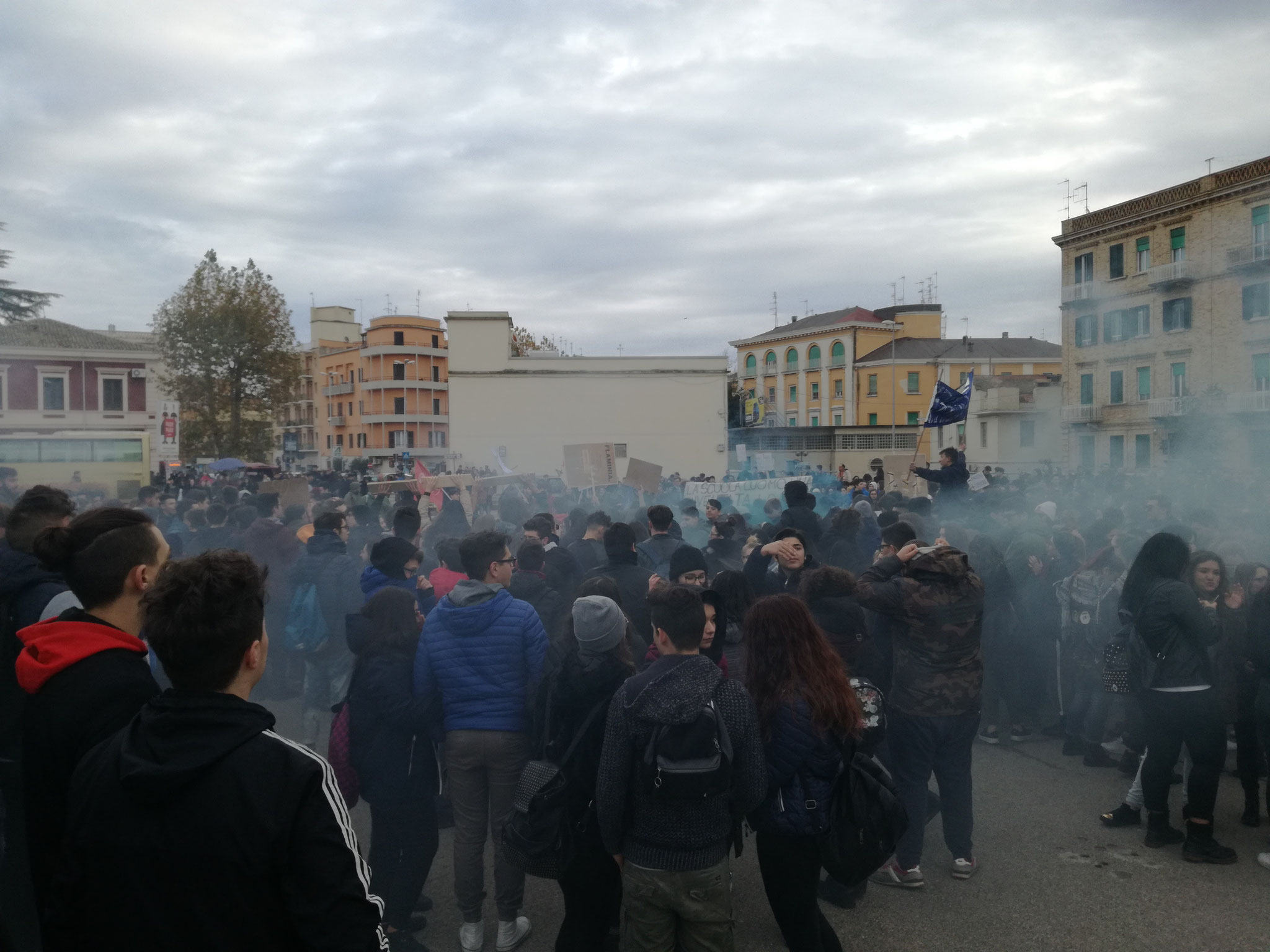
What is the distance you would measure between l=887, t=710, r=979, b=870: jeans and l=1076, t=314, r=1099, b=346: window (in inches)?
1015

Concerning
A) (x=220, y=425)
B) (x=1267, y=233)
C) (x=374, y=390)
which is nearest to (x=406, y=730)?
(x=1267, y=233)

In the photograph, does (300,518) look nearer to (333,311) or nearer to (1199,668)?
(1199,668)

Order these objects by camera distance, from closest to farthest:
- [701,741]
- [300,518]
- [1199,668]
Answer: [701,741]
[1199,668]
[300,518]

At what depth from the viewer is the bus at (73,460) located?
83.0 ft

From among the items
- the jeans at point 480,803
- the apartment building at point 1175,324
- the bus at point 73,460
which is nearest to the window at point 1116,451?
the apartment building at point 1175,324

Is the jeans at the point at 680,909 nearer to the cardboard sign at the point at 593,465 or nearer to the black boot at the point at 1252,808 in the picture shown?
the black boot at the point at 1252,808

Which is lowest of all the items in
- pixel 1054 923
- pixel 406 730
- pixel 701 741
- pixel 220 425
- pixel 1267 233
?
pixel 1054 923

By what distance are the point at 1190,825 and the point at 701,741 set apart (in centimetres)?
359

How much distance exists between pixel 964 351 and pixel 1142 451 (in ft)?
170

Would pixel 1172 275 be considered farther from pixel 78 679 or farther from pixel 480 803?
pixel 78 679

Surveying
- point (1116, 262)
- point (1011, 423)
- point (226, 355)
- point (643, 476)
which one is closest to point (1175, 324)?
point (1116, 262)

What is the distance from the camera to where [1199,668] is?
4.82 metres

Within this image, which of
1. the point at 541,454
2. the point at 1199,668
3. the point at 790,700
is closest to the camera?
the point at 790,700

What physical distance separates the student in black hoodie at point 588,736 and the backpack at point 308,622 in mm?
3575
